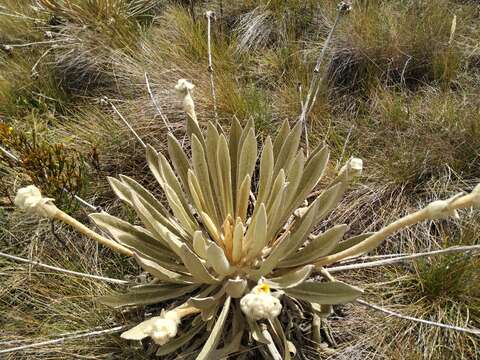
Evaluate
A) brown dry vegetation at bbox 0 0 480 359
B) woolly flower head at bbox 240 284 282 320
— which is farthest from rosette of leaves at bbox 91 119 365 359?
brown dry vegetation at bbox 0 0 480 359

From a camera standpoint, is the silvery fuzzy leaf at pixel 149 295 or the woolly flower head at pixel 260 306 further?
the silvery fuzzy leaf at pixel 149 295

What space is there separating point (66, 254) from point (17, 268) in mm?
238

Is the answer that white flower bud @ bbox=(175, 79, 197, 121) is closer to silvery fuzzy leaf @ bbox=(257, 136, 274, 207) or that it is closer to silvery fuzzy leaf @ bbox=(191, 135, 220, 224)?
silvery fuzzy leaf @ bbox=(191, 135, 220, 224)

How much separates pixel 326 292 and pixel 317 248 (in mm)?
162

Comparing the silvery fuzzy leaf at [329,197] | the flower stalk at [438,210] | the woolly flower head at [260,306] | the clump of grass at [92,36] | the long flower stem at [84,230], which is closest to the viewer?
the woolly flower head at [260,306]

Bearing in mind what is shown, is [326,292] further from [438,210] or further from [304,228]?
[438,210]

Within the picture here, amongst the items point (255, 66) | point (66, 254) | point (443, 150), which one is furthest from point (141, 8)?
point (443, 150)

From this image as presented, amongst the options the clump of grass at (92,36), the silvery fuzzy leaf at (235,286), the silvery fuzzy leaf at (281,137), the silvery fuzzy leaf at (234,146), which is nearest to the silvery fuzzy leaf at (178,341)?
the silvery fuzzy leaf at (235,286)

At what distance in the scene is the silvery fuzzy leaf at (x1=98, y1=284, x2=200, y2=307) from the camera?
172 cm

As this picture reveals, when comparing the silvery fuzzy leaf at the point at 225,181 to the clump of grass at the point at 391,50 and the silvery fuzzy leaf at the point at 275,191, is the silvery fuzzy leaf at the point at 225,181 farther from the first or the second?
the clump of grass at the point at 391,50

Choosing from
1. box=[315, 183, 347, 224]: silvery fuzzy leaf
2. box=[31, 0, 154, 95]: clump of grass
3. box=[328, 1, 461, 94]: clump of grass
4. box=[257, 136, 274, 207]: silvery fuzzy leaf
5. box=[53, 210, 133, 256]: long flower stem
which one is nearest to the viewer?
box=[53, 210, 133, 256]: long flower stem

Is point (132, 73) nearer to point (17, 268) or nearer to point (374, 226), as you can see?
point (17, 268)

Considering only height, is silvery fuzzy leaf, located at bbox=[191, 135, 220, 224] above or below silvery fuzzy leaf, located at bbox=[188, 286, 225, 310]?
above

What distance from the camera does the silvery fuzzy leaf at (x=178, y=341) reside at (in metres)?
1.66
